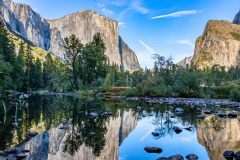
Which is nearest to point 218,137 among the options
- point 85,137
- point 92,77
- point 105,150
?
point 105,150

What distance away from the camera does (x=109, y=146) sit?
13414 millimetres

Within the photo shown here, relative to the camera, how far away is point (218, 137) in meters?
15.3

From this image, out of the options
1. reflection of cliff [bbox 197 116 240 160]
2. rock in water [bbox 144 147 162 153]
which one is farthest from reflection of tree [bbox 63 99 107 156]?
reflection of cliff [bbox 197 116 240 160]

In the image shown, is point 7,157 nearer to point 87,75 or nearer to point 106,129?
point 106,129

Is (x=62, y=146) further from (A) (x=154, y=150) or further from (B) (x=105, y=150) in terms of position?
(A) (x=154, y=150)

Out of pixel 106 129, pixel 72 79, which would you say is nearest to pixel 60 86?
pixel 72 79

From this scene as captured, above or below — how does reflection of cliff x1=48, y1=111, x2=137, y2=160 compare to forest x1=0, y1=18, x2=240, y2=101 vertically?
below

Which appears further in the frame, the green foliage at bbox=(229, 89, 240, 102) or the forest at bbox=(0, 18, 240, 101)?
the forest at bbox=(0, 18, 240, 101)

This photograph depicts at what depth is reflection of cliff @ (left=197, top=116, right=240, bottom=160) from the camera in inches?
498

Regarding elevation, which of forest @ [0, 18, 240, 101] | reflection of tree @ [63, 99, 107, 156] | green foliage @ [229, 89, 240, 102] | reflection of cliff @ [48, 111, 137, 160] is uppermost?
forest @ [0, 18, 240, 101]

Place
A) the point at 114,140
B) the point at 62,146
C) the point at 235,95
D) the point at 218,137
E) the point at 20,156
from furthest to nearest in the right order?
the point at 235,95 → the point at 218,137 → the point at 114,140 → the point at 62,146 → the point at 20,156

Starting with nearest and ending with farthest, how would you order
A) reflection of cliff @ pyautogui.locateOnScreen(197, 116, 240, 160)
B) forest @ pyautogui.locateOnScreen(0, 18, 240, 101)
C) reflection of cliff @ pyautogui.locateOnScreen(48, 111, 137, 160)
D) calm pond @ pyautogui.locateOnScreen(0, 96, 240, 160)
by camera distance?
reflection of cliff @ pyautogui.locateOnScreen(48, 111, 137, 160) → calm pond @ pyautogui.locateOnScreen(0, 96, 240, 160) → reflection of cliff @ pyautogui.locateOnScreen(197, 116, 240, 160) → forest @ pyautogui.locateOnScreen(0, 18, 240, 101)

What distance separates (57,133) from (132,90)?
41107mm

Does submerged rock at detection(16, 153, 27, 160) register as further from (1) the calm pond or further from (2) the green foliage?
(2) the green foliage
